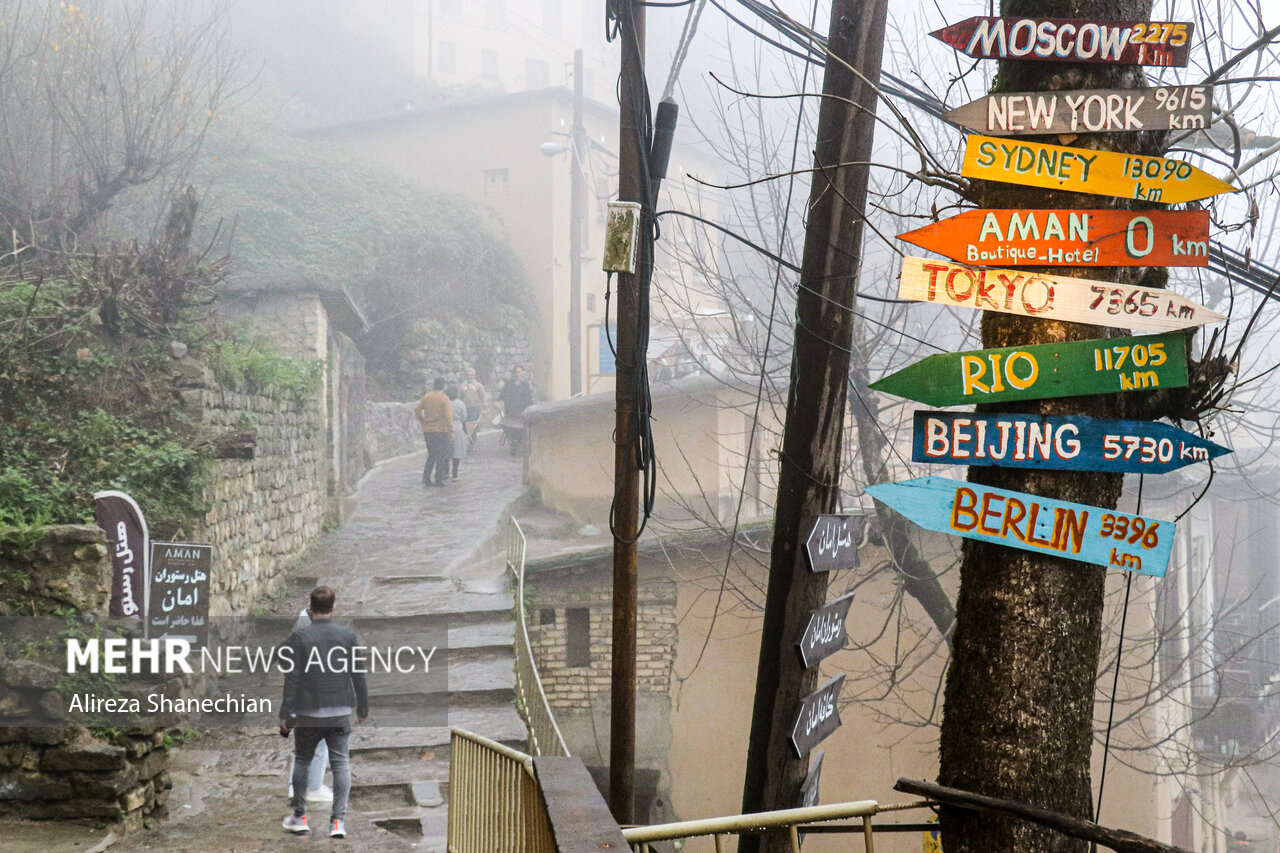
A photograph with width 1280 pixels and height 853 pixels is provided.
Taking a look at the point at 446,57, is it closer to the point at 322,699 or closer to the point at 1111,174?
the point at 322,699

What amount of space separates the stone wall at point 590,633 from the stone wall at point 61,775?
19.9 feet

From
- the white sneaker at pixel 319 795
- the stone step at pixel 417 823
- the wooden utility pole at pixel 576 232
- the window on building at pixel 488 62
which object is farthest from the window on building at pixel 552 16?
the stone step at pixel 417 823

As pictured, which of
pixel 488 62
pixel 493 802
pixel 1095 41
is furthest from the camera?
pixel 488 62

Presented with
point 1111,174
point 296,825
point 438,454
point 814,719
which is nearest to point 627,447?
point 814,719

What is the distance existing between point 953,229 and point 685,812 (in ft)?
33.6

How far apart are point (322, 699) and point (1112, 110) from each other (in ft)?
18.4

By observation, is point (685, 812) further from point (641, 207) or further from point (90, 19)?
point (90, 19)

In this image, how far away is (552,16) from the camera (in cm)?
4294

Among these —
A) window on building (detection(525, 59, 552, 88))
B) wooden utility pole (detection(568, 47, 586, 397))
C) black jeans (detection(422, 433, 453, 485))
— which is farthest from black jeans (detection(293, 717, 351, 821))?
window on building (detection(525, 59, 552, 88))

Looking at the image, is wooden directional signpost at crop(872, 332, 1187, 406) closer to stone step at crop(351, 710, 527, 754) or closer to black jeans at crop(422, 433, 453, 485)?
stone step at crop(351, 710, 527, 754)

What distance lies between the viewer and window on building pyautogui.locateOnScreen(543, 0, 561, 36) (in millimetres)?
42500

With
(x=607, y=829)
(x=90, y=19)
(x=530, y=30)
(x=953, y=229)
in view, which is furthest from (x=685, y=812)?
(x=530, y=30)

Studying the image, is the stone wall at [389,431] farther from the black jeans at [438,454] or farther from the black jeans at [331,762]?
the black jeans at [331,762]

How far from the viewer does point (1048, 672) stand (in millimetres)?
2664
